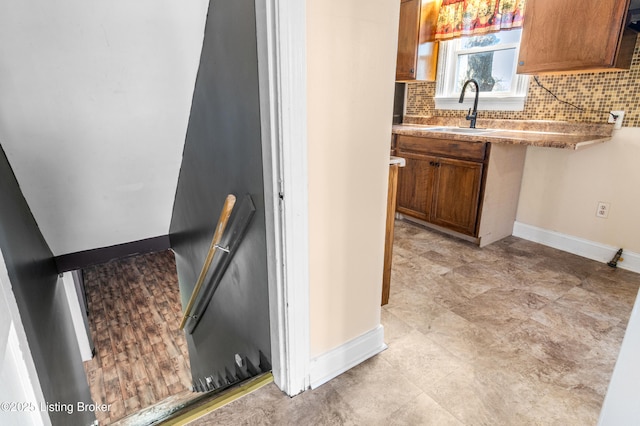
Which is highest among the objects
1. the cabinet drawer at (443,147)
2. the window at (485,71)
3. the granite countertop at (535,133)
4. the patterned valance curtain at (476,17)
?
the patterned valance curtain at (476,17)

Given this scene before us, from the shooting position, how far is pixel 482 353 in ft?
5.78

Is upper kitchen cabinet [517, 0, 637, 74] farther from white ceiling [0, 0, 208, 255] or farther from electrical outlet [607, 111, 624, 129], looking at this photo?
white ceiling [0, 0, 208, 255]

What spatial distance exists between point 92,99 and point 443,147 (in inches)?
100

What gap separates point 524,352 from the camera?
1.77 meters

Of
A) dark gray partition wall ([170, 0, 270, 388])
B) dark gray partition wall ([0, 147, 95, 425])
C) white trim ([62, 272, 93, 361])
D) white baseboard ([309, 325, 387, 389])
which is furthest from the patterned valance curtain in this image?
white trim ([62, 272, 93, 361])

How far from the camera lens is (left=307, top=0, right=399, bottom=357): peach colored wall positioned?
1233 millimetres

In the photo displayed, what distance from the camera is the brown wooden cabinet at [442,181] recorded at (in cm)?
289

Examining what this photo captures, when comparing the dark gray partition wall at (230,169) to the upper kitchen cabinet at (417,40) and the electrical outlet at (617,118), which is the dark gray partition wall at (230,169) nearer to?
the upper kitchen cabinet at (417,40)

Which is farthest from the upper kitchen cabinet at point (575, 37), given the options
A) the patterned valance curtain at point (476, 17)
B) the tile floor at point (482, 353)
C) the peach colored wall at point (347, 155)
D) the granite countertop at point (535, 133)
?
the peach colored wall at point (347, 155)

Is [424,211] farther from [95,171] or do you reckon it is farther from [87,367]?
[87,367]

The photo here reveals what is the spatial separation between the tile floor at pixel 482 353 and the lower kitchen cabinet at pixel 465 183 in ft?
1.28

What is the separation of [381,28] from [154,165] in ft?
6.02

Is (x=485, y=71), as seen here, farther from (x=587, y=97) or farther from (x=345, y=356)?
(x=345, y=356)

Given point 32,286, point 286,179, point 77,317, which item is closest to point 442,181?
point 286,179
